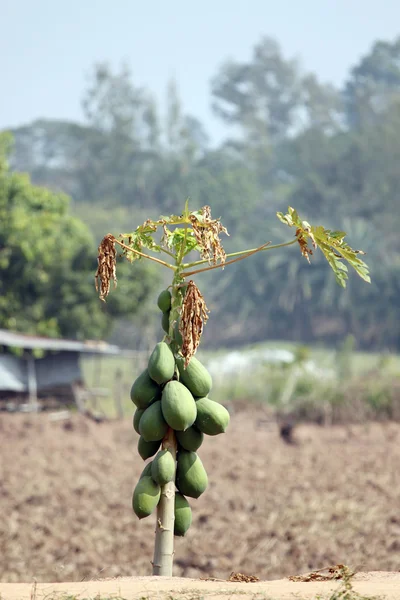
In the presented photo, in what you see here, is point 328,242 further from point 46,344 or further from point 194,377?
point 46,344

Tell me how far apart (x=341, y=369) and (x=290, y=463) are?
1022 centimetres

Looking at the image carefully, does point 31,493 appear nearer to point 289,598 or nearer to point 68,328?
point 289,598

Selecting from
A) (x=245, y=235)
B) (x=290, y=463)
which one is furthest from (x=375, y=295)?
(x=290, y=463)

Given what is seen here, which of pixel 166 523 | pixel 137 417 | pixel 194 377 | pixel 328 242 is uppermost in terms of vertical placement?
pixel 328 242

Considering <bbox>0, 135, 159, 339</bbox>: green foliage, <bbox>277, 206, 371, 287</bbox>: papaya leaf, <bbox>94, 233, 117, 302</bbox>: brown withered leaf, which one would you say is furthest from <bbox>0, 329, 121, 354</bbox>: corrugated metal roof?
<bbox>277, 206, 371, 287</bbox>: papaya leaf

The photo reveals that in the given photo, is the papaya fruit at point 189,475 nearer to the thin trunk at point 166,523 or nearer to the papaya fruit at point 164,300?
the thin trunk at point 166,523

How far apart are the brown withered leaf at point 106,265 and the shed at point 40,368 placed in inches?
733

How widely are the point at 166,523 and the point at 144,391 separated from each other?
50cm

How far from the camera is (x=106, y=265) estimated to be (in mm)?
3703

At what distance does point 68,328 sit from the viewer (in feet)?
94.1

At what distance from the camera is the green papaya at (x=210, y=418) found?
12.7ft

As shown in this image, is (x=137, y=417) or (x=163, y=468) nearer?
(x=163, y=468)

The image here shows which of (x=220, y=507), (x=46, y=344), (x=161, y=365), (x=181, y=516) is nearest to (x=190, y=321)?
(x=161, y=365)

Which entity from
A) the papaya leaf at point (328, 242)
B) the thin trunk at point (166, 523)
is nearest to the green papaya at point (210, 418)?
the thin trunk at point (166, 523)
